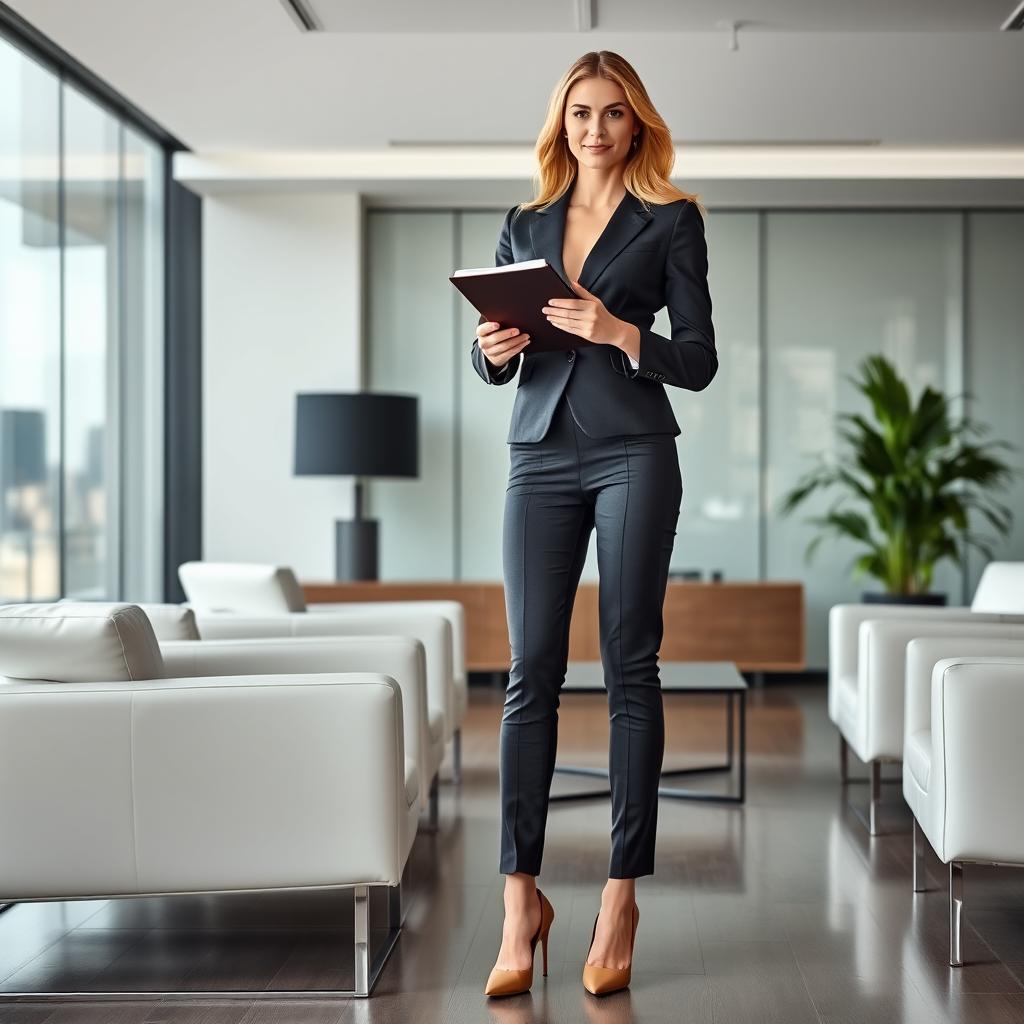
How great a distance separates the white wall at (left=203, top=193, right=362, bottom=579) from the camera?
7.30 m

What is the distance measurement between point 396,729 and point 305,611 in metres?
1.84

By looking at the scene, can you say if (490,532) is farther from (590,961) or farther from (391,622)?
(590,961)

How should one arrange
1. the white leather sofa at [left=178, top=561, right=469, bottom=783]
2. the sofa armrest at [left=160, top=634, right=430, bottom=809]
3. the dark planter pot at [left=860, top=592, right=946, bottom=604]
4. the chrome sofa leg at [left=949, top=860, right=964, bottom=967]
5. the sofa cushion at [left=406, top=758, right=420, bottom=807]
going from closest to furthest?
the chrome sofa leg at [left=949, top=860, right=964, bottom=967] → the sofa cushion at [left=406, top=758, right=420, bottom=807] → the sofa armrest at [left=160, top=634, right=430, bottom=809] → the white leather sofa at [left=178, top=561, right=469, bottom=783] → the dark planter pot at [left=860, top=592, right=946, bottom=604]

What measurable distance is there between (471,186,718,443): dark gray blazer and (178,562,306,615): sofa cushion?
1.83 metres

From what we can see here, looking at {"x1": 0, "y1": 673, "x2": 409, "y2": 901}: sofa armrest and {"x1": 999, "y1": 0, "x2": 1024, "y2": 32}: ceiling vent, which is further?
{"x1": 999, "y1": 0, "x2": 1024, "y2": 32}: ceiling vent

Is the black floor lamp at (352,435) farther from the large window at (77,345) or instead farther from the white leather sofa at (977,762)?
the white leather sofa at (977,762)

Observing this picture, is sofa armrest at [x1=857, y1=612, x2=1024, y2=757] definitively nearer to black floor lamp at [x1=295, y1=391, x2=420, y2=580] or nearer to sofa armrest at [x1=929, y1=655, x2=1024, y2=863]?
sofa armrest at [x1=929, y1=655, x2=1024, y2=863]

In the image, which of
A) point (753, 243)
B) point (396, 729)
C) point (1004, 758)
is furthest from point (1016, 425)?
point (396, 729)

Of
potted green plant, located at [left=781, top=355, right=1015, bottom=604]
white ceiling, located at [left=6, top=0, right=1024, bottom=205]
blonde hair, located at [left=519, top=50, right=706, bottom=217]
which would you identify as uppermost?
white ceiling, located at [left=6, top=0, right=1024, bottom=205]

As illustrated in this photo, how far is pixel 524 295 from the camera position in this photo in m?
2.11

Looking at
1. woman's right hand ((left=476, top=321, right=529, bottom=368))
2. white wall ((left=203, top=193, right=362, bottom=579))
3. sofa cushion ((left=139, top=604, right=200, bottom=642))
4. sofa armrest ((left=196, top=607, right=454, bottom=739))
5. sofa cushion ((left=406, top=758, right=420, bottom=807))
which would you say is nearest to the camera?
woman's right hand ((left=476, top=321, right=529, bottom=368))

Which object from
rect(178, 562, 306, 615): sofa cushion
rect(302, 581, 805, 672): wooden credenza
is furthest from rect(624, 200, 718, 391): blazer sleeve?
rect(302, 581, 805, 672): wooden credenza

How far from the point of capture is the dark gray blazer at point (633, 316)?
226 centimetres

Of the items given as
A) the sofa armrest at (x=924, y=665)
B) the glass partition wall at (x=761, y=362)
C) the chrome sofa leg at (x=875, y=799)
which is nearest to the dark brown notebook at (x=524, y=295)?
the sofa armrest at (x=924, y=665)
